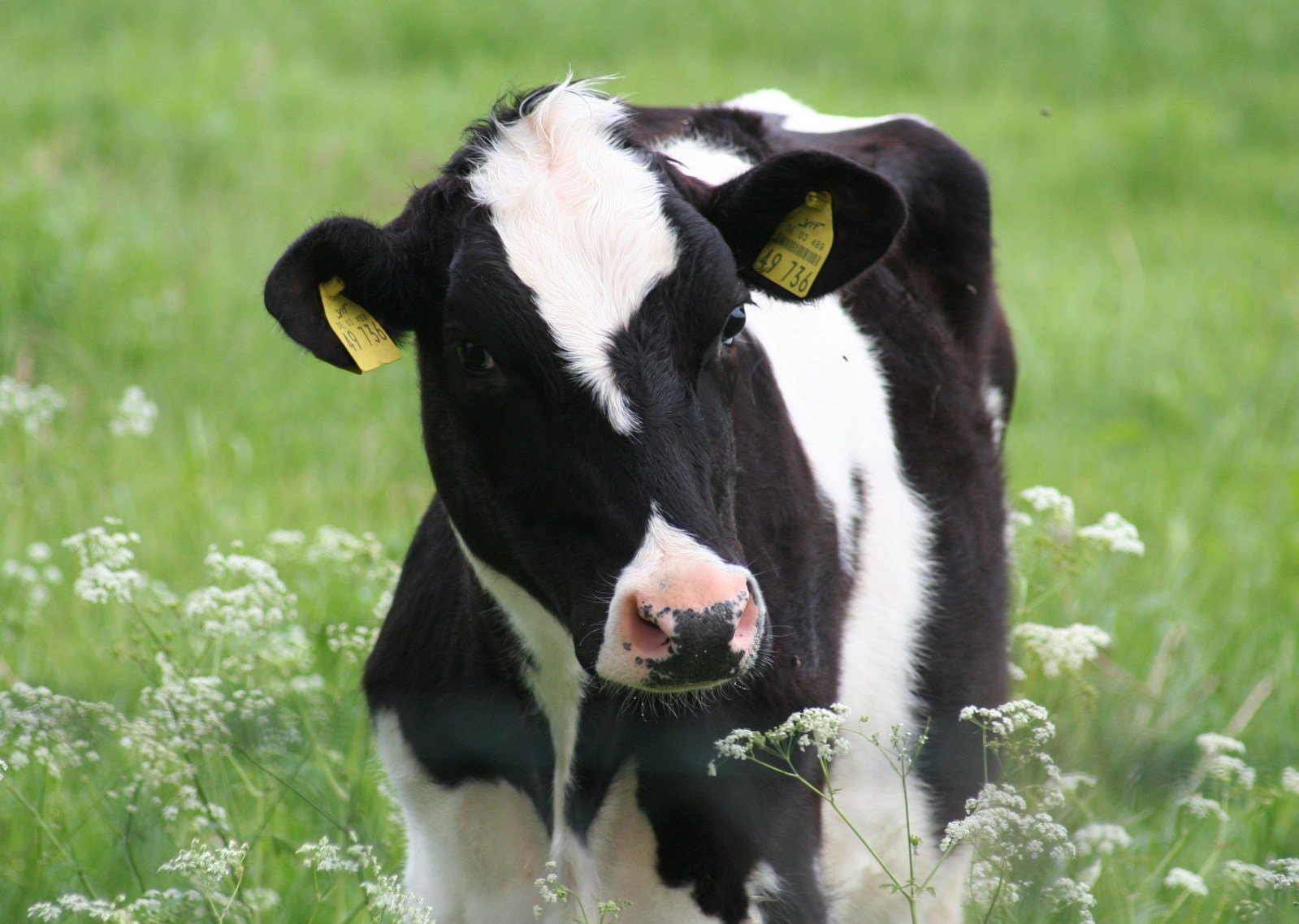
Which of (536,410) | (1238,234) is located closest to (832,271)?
(536,410)

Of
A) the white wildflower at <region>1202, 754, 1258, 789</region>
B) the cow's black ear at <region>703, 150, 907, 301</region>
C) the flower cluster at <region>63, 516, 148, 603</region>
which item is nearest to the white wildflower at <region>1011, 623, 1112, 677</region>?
the white wildflower at <region>1202, 754, 1258, 789</region>

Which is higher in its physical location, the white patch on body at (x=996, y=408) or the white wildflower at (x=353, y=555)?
the white patch on body at (x=996, y=408)

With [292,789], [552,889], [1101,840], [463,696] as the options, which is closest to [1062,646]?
[1101,840]

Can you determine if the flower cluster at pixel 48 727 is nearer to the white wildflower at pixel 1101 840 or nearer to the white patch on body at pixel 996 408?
the white wildflower at pixel 1101 840

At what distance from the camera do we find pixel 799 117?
4625 mm

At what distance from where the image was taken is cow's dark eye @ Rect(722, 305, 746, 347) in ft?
9.21

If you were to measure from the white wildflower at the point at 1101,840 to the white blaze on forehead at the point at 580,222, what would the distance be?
149 cm

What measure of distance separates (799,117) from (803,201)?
66.4 inches

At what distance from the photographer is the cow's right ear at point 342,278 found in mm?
2760

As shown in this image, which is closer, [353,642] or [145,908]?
[145,908]

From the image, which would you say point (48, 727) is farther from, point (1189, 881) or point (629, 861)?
point (1189, 881)

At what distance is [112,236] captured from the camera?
292 inches

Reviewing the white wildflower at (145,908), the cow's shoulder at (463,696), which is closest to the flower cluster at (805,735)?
the cow's shoulder at (463,696)

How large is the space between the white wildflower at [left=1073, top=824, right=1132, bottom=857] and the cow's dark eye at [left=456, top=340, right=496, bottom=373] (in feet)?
5.17
